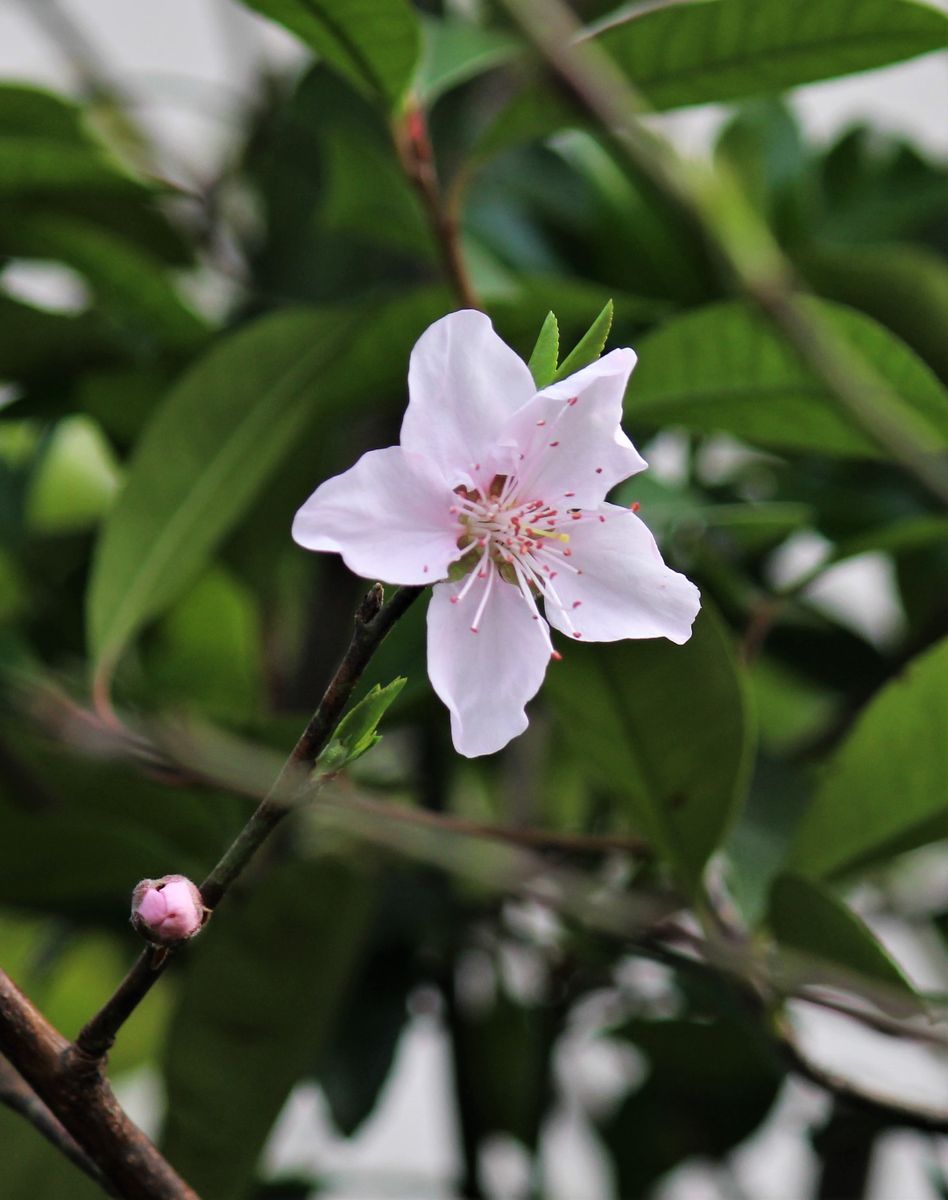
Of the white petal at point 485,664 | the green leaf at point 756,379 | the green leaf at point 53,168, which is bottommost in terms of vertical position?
the green leaf at point 756,379

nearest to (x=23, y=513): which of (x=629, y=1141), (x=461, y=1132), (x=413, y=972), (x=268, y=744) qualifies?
(x=268, y=744)

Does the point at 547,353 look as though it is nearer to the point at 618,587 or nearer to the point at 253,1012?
the point at 618,587

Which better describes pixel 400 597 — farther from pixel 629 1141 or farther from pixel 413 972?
pixel 629 1141

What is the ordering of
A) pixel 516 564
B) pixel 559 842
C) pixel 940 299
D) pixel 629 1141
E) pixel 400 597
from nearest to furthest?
pixel 400 597
pixel 516 564
pixel 559 842
pixel 940 299
pixel 629 1141

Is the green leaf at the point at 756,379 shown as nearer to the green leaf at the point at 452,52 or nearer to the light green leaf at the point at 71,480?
the green leaf at the point at 452,52

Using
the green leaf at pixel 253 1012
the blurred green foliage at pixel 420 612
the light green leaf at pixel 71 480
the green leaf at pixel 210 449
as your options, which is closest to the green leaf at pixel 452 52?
the blurred green foliage at pixel 420 612

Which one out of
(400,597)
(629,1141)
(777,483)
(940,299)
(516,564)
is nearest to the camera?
(400,597)

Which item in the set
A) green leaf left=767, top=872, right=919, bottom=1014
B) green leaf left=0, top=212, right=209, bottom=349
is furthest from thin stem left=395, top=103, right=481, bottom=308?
green leaf left=767, top=872, right=919, bottom=1014

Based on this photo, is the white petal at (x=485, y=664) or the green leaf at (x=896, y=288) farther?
the green leaf at (x=896, y=288)
